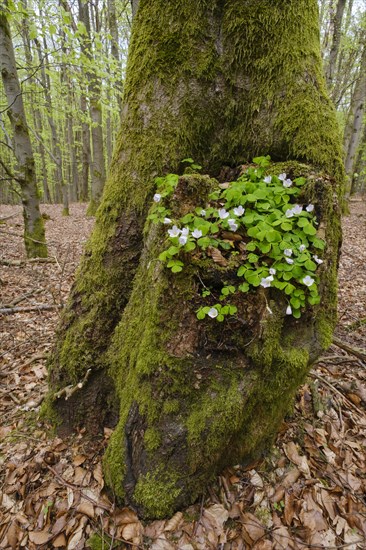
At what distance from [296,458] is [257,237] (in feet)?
6.02

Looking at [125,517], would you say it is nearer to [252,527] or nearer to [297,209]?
[252,527]

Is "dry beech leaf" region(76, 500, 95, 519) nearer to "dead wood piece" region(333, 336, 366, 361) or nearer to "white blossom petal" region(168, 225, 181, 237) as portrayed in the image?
"white blossom petal" region(168, 225, 181, 237)

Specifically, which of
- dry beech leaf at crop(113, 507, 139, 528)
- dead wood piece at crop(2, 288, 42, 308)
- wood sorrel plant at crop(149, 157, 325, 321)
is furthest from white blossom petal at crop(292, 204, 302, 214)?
dead wood piece at crop(2, 288, 42, 308)

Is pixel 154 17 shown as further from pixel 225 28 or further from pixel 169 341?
pixel 169 341

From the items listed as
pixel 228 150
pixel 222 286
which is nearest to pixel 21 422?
pixel 222 286

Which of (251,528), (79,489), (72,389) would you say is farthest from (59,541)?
(251,528)

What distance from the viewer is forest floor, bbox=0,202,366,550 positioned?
1.85m

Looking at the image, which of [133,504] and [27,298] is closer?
[133,504]

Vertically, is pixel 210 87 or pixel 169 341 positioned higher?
pixel 210 87

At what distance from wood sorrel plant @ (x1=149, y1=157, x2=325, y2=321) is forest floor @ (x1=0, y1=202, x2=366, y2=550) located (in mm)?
1348

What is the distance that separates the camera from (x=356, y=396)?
296 cm

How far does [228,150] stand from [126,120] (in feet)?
2.97

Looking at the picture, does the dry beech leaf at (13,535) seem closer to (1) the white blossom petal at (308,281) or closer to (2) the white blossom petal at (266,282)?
(2) the white blossom petal at (266,282)

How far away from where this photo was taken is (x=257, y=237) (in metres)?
1.73
